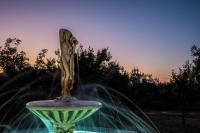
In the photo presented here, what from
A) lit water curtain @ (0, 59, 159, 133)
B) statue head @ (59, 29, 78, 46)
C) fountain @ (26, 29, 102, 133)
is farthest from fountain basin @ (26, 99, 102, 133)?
lit water curtain @ (0, 59, 159, 133)

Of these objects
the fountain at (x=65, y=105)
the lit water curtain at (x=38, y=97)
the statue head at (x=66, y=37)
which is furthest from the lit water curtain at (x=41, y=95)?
the statue head at (x=66, y=37)

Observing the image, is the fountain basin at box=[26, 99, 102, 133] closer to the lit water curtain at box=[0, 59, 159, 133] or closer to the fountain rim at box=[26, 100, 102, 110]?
the fountain rim at box=[26, 100, 102, 110]

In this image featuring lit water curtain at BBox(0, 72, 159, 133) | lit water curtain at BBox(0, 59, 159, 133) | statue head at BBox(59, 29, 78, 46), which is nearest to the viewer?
statue head at BBox(59, 29, 78, 46)

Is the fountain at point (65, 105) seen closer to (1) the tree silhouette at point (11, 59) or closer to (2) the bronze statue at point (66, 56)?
(2) the bronze statue at point (66, 56)

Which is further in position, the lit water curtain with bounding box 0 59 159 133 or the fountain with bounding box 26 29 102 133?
the lit water curtain with bounding box 0 59 159 133

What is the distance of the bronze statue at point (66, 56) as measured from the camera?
8.34 meters

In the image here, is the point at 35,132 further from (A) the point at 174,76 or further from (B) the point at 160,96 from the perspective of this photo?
(B) the point at 160,96

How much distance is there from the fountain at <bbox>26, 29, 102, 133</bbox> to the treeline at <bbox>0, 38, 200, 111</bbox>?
53.6 feet

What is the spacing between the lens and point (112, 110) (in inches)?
1054

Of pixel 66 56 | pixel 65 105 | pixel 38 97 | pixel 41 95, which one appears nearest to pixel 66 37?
pixel 66 56

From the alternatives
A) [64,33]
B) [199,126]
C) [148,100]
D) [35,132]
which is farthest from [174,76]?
[64,33]

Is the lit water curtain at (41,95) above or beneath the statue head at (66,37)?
beneath

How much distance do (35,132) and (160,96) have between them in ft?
91.9

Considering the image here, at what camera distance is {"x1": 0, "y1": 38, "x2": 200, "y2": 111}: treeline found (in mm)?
27266
